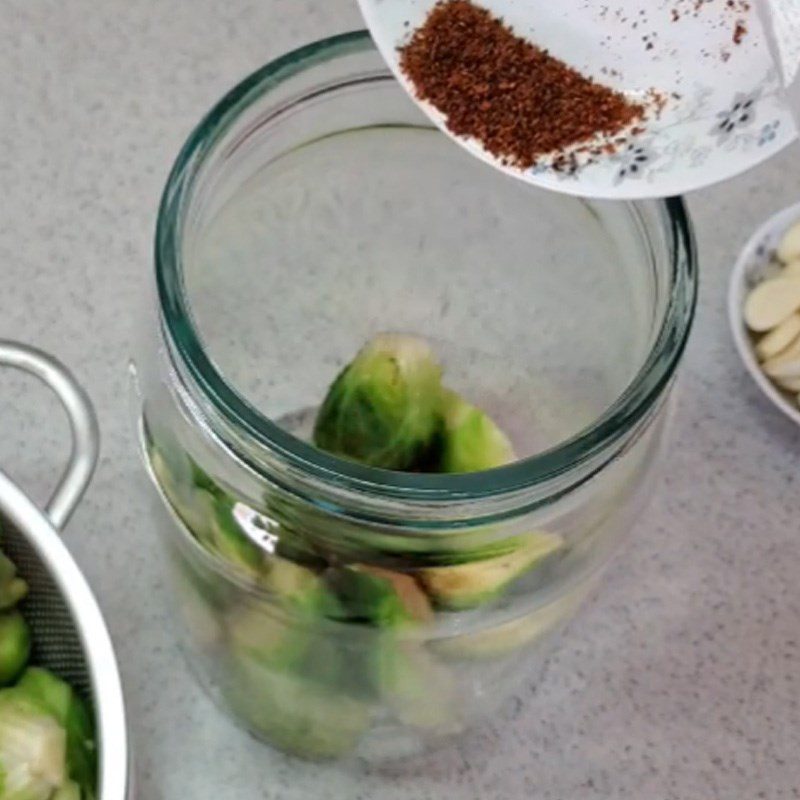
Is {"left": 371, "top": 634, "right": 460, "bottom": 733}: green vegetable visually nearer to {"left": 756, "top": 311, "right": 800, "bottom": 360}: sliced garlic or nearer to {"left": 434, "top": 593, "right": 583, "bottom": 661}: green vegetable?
{"left": 434, "top": 593, "right": 583, "bottom": 661}: green vegetable

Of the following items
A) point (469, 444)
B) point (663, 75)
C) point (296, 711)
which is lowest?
point (296, 711)

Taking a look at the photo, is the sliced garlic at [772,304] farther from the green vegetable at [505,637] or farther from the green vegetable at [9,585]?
the green vegetable at [9,585]

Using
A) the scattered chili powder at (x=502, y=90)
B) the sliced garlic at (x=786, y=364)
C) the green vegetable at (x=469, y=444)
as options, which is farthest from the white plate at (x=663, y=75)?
the sliced garlic at (x=786, y=364)

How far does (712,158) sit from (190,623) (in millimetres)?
295

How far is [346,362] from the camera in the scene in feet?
2.13

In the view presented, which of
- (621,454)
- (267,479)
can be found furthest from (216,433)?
(621,454)

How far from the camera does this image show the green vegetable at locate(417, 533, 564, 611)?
495 millimetres

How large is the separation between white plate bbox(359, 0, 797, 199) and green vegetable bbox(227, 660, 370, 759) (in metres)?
0.22

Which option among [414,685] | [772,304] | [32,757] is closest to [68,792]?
[32,757]

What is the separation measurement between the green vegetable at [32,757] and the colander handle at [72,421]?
77mm

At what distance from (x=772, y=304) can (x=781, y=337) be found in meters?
0.02

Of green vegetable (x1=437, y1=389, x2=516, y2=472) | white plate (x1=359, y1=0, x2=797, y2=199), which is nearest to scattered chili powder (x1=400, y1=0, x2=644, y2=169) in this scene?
white plate (x1=359, y1=0, x2=797, y2=199)

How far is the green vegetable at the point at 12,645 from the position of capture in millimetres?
559

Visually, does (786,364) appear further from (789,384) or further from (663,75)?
(663,75)
